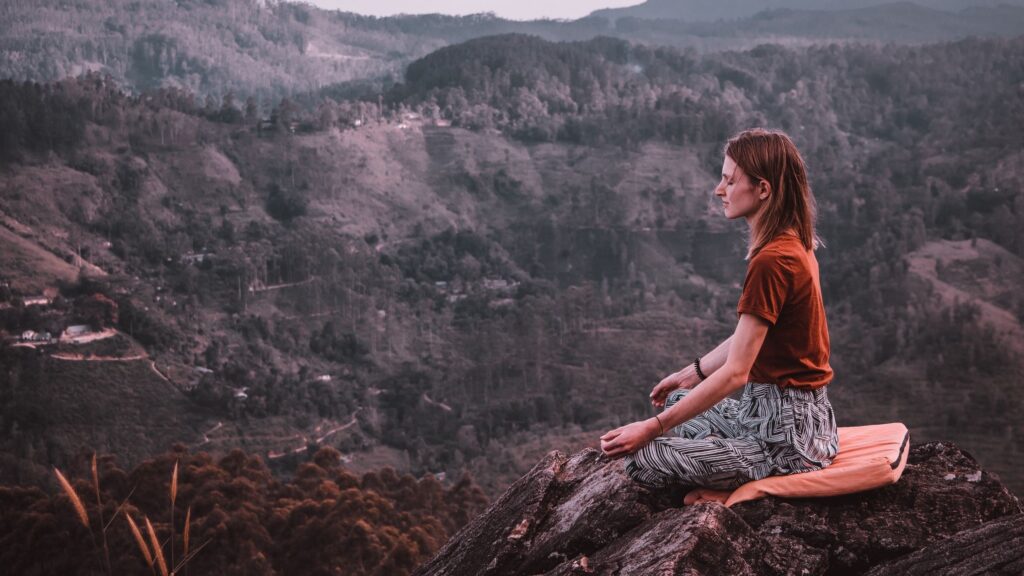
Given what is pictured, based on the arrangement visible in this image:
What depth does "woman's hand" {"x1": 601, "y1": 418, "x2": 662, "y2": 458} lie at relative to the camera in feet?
13.7

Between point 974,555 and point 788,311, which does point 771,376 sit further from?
point 974,555

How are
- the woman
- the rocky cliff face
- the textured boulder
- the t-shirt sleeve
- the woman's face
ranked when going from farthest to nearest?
the woman's face, the woman, the t-shirt sleeve, the rocky cliff face, the textured boulder

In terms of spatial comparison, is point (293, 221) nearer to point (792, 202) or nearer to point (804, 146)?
point (804, 146)

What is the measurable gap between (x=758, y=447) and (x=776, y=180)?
113 cm

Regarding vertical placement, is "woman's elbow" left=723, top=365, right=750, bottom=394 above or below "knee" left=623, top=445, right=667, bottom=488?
above

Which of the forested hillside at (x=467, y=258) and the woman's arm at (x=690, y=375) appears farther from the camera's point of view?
the forested hillside at (x=467, y=258)

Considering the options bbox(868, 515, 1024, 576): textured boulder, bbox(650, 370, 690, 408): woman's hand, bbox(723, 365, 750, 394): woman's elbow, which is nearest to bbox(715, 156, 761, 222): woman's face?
bbox(723, 365, 750, 394): woman's elbow

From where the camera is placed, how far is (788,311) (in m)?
4.16

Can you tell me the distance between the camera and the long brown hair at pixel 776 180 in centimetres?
421

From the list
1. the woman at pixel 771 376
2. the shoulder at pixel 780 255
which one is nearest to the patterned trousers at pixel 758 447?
the woman at pixel 771 376

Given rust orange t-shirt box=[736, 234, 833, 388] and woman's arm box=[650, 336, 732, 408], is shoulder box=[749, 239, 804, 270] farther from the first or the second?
woman's arm box=[650, 336, 732, 408]

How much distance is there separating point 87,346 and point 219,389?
4006mm

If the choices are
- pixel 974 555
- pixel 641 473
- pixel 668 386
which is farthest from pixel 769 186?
pixel 974 555

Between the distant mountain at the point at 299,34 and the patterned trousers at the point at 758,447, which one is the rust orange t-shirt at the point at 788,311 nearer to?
the patterned trousers at the point at 758,447
